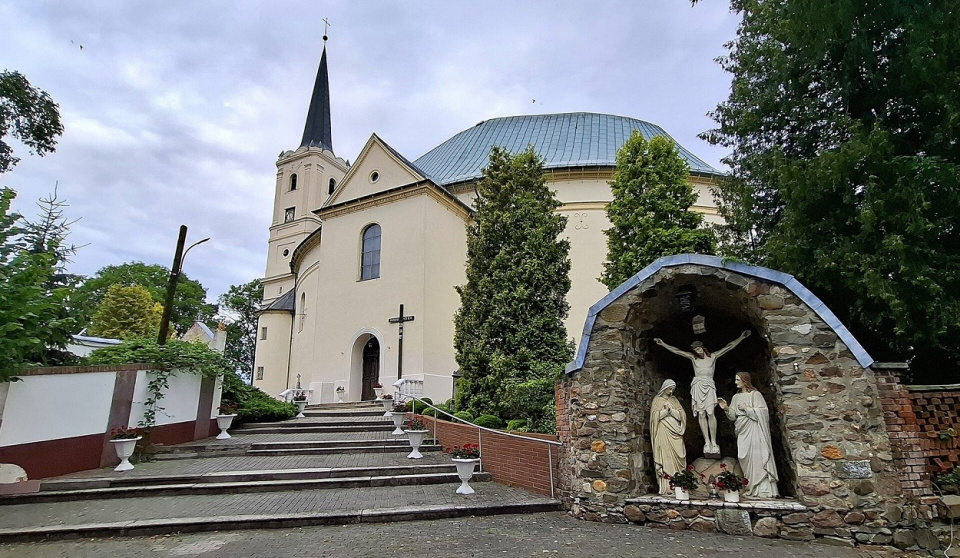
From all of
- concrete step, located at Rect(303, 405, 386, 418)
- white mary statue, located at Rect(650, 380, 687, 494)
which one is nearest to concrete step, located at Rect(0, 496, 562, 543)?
Answer: white mary statue, located at Rect(650, 380, 687, 494)

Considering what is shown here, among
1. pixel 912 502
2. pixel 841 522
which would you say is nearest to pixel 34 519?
pixel 841 522

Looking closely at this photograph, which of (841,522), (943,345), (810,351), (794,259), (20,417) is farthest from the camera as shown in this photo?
(20,417)

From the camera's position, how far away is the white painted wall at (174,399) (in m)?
9.16

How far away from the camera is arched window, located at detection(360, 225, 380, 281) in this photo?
725 inches

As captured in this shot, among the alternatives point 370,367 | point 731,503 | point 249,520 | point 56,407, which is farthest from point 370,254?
point 731,503

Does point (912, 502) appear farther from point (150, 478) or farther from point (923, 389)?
point (150, 478)

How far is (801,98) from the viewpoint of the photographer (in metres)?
7.46

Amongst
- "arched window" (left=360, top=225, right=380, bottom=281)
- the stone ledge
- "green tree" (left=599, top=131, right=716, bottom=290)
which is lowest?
the stone ledge

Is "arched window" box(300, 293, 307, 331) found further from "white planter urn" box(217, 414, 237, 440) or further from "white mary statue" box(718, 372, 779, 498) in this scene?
"white mary statue" box(718, 372, 779, 498)

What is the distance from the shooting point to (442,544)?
5051 mm

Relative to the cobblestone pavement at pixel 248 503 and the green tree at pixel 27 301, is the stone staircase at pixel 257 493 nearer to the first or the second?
the cobblestone pavement at pixel 248 503

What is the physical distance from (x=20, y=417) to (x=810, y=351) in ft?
35.0

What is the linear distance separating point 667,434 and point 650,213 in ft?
18.7

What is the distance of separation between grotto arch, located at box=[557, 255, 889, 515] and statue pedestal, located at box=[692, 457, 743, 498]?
1.89ft
